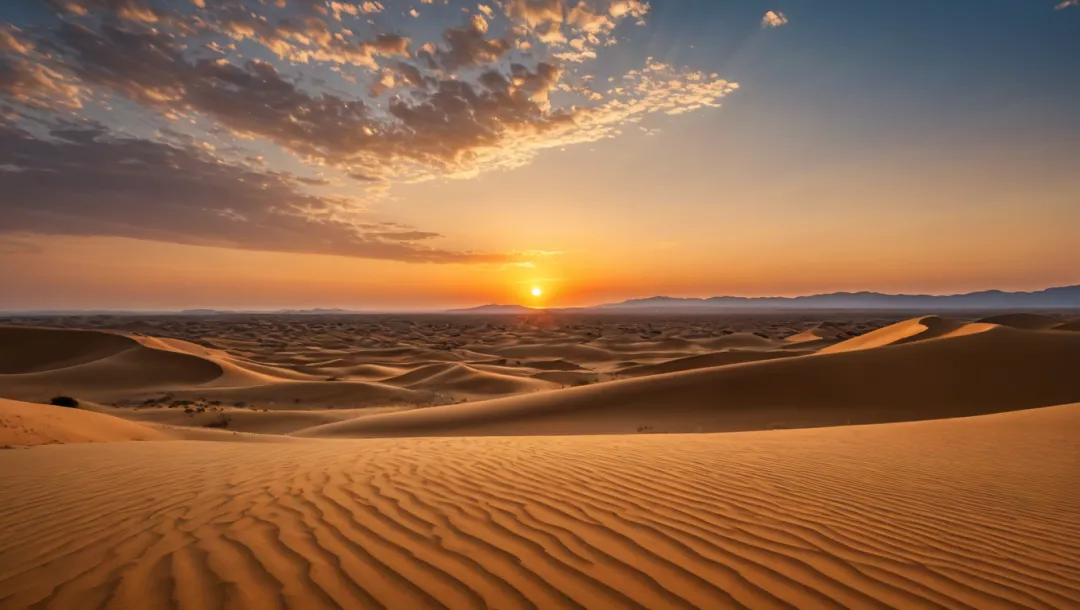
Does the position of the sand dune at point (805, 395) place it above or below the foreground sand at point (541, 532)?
below

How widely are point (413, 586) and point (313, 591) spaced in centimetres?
48

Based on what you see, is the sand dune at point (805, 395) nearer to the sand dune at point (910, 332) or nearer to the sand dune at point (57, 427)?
the sand dune at point (57, 427)

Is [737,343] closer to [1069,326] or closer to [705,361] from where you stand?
[705,361]

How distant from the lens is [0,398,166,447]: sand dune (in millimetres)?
8492

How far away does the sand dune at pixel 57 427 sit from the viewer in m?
8.49

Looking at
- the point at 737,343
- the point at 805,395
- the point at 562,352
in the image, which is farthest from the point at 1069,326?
the point at 562,352

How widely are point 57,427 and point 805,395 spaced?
16824mm

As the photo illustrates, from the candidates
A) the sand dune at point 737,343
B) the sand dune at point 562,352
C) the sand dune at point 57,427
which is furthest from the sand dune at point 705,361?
the sand dune at point 57,427


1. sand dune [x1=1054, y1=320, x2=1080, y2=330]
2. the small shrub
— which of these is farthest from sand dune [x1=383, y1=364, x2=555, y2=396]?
sand dune [x1=1054, y1=320, x2=1080, y2=330]

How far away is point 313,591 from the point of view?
2.61 metres

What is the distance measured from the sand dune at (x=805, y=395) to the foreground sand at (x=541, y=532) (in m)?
7.30

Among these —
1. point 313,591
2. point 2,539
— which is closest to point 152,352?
point 2,539

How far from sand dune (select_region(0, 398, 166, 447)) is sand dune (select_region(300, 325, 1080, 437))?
4322 millimetres

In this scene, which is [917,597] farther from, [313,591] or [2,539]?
[2,539]
